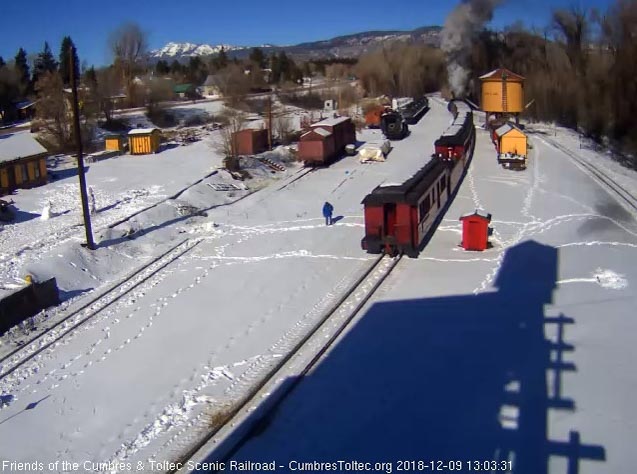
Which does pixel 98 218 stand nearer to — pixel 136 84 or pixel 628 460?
pixel 628 460

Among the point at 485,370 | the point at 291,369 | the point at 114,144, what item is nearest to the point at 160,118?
the point at 114,144

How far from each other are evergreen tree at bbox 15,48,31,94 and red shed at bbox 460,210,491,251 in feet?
180

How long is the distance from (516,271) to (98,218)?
45.7ft

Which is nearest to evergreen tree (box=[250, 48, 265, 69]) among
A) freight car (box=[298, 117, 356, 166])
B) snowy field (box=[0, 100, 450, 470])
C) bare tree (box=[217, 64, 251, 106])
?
bare tree (box=[217, 64, 251, 106])

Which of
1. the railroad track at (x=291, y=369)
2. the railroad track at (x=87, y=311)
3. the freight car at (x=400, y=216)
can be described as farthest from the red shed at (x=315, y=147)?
the railroad track at (x=291, y=369)

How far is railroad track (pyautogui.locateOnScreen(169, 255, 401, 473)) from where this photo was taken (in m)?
8.50

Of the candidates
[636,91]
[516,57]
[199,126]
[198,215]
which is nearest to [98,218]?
[198,215]

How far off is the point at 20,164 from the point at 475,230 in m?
19.1

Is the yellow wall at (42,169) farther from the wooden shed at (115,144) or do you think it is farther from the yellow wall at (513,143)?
the yellow wall at (513,143)

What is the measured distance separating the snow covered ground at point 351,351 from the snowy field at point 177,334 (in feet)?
0.14

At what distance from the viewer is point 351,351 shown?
1115cm

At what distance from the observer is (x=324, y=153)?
31.6 m

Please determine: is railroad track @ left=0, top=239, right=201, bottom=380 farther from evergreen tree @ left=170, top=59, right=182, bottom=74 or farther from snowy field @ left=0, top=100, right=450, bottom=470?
evergreen tree @ left=170, top=59, right=182, bottom=74

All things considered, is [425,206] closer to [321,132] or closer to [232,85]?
[321,132]
